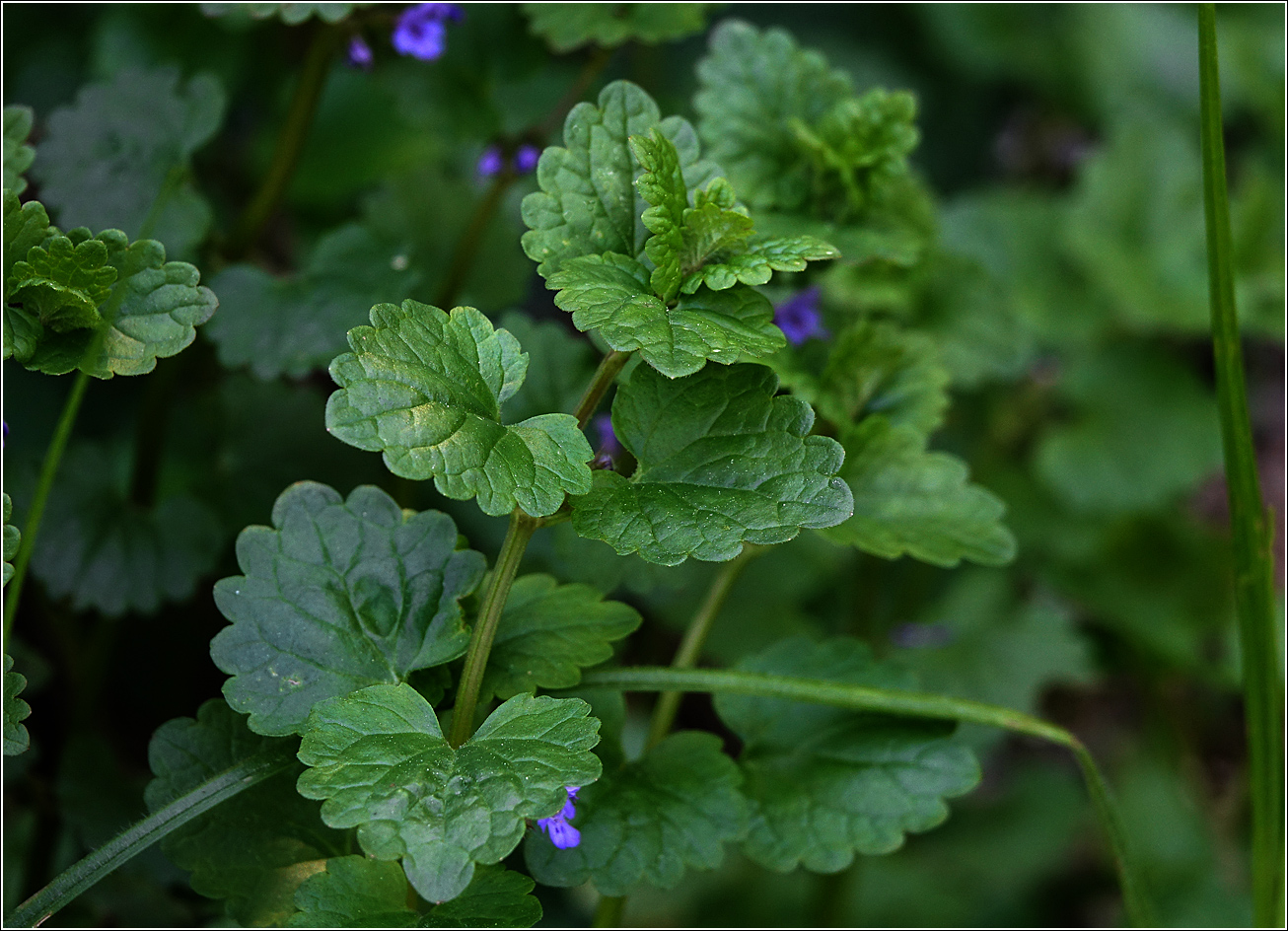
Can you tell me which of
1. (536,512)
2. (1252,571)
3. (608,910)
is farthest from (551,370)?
(1252,571)

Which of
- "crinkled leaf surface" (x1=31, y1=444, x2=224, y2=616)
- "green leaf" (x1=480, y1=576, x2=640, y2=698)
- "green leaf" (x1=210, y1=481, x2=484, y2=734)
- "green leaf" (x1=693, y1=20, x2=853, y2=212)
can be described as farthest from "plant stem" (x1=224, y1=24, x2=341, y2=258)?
"green leaf" (x1=480, y1=576, x2=640, y2=698)

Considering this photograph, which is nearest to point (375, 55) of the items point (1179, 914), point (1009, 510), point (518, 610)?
point (518, 610)


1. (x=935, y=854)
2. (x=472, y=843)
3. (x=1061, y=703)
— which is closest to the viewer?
(x=472, y=843)

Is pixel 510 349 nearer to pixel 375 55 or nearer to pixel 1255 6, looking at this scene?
pixel 375 55

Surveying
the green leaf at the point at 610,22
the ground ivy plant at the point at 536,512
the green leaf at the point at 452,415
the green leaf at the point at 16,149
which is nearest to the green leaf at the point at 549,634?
the ground ivy plant at the point at 536,512

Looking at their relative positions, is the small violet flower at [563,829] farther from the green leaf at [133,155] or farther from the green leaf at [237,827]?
the green leaf at [133,155]

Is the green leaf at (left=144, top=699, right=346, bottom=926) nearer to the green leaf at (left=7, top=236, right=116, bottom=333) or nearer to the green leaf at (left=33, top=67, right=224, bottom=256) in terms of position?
the green leaf at (left=7, top=236, right=116, bottom=333)
